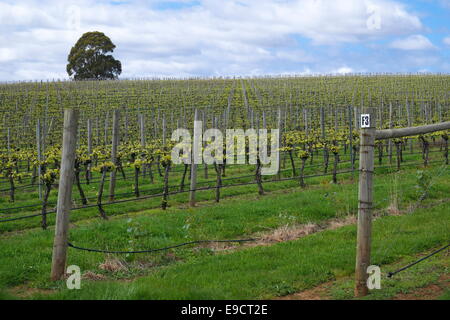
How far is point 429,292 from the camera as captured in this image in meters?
5.33

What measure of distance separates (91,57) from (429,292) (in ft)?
184

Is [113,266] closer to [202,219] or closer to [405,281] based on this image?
[202,219]

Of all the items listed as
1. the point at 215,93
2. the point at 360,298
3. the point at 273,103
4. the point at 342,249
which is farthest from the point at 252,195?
the point at 215,93

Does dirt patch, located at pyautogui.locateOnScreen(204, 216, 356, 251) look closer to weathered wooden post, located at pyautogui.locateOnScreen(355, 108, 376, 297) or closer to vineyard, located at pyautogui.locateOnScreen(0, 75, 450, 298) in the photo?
vineyard, located at pyautogui.locateOnScreen(0, 75, 450, 298)

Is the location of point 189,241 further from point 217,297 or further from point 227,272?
point 217,297

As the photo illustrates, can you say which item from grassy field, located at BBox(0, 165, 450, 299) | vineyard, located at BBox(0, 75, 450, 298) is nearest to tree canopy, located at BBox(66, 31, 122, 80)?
vineyard, located at BBox(0, 75, 450, 298)

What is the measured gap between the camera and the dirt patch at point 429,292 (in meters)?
5.17

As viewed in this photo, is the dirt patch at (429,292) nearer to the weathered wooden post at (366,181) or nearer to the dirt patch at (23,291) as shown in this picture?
the weathered wooden post at (366,181)

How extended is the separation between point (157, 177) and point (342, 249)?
37.4ft

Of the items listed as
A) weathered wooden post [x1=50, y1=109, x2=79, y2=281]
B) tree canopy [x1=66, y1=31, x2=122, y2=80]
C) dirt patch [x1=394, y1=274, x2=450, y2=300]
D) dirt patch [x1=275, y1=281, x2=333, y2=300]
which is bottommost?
dirt patch [x1=275, y1=281, x2=333, y2=300]

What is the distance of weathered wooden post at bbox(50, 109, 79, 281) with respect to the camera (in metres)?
5.76

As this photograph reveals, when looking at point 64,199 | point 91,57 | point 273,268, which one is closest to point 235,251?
point 273,268

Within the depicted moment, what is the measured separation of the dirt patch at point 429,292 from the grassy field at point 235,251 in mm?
106

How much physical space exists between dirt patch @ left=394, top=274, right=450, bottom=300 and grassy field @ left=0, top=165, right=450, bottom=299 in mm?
106
